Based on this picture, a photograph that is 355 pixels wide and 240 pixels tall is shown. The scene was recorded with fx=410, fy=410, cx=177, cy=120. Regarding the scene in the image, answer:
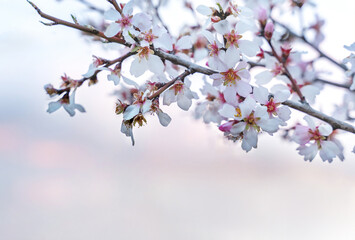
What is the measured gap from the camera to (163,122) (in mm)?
901

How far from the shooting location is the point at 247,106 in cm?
90

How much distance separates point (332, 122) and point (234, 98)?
0.26 metres

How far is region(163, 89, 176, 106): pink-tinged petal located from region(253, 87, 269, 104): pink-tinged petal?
0.19 metres

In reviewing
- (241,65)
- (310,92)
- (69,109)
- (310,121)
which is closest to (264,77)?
(310,92)

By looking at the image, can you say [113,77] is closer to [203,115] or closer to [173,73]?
[173,73]

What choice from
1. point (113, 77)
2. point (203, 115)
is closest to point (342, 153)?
point (203, 115)

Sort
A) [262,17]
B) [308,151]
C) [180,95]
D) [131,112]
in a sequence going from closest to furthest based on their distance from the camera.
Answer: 1. [131,112]
2. [180,95]
3. [308,151]
4. [262,17]

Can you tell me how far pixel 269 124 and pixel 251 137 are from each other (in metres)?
0.05

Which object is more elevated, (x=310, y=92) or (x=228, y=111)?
(x=310, y=92)

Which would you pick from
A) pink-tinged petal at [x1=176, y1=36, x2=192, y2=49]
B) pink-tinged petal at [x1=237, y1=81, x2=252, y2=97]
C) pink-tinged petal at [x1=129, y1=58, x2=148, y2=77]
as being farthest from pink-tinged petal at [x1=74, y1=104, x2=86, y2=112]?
pink-tinged petal at [x1=237, y1=81, x2=252, y2=97]

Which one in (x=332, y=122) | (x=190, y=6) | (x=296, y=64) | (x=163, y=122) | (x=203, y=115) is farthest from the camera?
(x=190, y=6)

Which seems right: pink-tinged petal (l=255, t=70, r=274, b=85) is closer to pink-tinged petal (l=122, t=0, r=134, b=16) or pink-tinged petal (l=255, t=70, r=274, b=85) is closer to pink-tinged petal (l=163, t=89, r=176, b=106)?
pink-tinged petal (l=163, t=89, r=176, b=106)

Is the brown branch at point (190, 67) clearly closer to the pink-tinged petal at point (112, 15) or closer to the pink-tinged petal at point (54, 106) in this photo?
the pink-tinged petal at point (112, 15)

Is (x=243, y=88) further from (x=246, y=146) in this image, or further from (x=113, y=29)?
(x=113, y=29)
